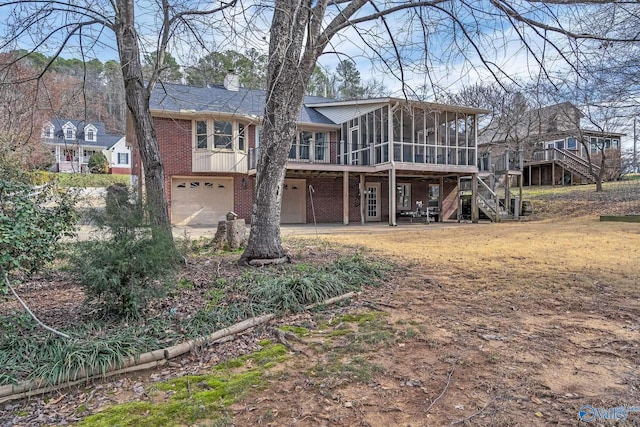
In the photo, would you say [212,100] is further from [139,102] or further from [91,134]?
[91,134]

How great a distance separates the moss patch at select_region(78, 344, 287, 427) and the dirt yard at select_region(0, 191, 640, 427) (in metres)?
0.09

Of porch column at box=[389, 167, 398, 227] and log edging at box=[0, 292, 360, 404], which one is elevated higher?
porch column at box=[389, 167, 398, 227]

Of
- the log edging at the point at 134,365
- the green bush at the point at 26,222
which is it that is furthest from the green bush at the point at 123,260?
the log edging at the point at 134,365

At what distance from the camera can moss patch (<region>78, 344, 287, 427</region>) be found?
2182 mm

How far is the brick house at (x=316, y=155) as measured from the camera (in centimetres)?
1476

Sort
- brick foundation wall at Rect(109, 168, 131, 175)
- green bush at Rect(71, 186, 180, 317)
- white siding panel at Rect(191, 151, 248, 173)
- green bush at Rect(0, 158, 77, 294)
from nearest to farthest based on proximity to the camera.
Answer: green bush at Rect(0, 158, 77, 294) → green bush at Rect(71, 186, 180, 317) → white siding panel at Rect(191, 151, 248, 173) → brick foundation wall at Rect(109, 168, 131, 175)

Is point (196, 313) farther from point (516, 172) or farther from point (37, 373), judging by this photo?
point (516, 172)

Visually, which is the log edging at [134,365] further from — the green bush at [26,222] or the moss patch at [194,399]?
the green bush at [26,222]

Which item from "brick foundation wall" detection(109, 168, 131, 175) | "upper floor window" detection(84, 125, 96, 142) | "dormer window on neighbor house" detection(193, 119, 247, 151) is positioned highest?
"upper floor window" detection(84, 125, 96, 142)

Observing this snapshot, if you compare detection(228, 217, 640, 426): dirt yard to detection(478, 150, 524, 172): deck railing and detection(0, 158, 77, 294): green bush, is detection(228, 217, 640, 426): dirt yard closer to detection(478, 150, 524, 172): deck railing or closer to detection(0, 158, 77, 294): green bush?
detection(0, 158, 77, 294): green bush

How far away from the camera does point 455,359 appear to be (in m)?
2.86

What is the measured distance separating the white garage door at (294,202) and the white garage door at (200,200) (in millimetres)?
2605

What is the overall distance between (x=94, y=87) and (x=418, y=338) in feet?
34.8

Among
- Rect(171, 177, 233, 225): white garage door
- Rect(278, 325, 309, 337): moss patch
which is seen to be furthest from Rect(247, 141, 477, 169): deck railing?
Rect(278, 325, 309, 337): moss patch
